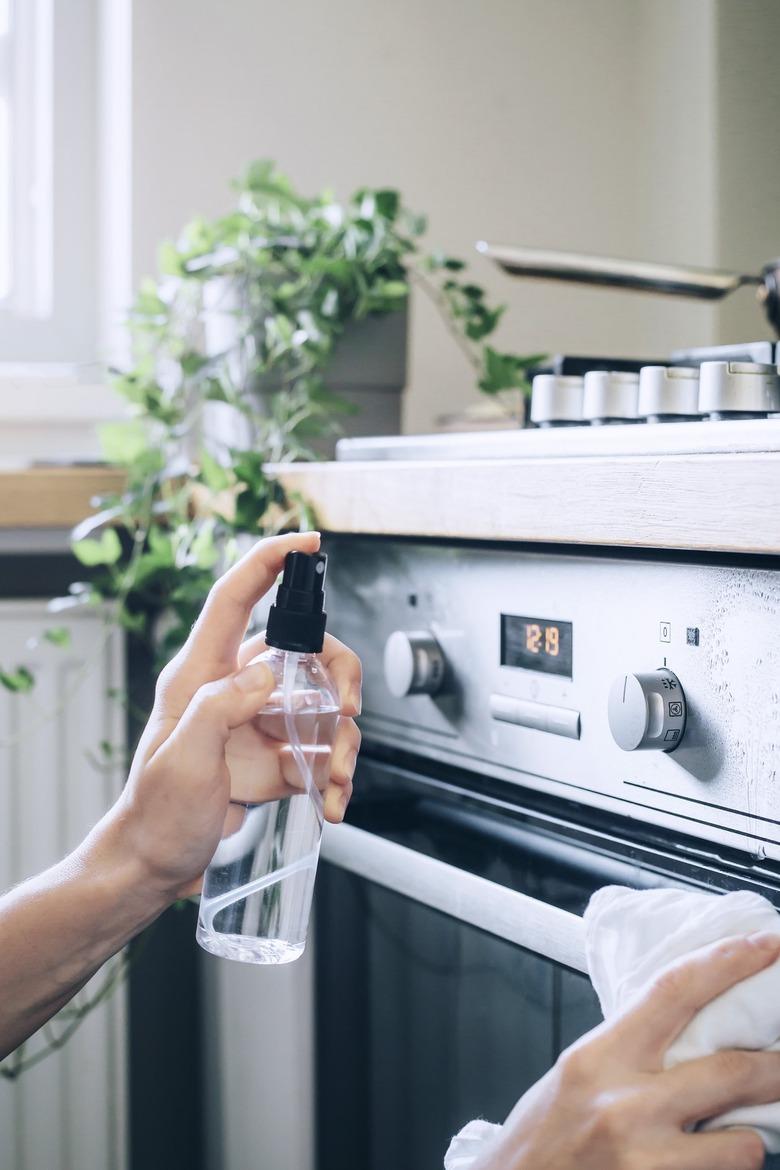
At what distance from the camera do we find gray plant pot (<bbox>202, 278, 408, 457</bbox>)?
42.9 inches

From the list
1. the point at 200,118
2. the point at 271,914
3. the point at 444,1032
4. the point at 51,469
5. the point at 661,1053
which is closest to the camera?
the point at 661,1053

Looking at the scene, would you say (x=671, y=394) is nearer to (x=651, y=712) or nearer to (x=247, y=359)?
(x=651, y=712)

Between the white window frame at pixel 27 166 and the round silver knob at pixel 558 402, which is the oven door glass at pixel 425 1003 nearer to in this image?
the round silver knob at pixel 558 402

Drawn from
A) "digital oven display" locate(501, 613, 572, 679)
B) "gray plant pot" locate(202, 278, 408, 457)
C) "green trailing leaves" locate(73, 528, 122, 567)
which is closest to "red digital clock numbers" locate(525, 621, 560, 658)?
"digital oven display" locate(501, 613, 572, 679)

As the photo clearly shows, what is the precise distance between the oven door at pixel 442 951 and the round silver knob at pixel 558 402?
0.23 m

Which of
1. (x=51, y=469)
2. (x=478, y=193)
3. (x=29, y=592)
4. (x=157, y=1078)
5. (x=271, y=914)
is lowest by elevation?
(x=157, y=1078)

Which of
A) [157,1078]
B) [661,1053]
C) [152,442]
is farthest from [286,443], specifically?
[157,1078]

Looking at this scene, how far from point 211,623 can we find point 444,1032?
354 mm

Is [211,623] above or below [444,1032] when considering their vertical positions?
above

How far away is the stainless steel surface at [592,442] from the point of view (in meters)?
0.56

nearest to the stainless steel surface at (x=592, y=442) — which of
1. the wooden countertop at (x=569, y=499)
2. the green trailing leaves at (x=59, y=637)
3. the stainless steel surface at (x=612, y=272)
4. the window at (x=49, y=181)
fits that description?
the wooden countertop at (x=569, y=499)

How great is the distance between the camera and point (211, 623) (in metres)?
0.66

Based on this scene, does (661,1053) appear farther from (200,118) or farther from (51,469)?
(200,118)

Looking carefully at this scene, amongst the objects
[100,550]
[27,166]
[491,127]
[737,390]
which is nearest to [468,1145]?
[737,390]
